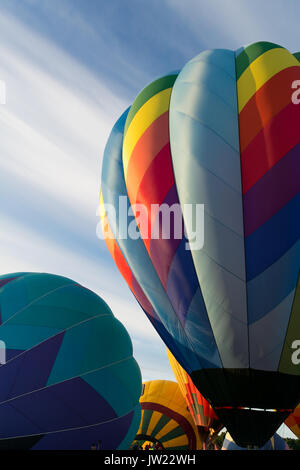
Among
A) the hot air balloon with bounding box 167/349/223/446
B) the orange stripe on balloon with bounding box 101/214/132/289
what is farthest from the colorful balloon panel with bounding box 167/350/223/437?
the orange stripe on balloon with bounding box 101/214/132/289

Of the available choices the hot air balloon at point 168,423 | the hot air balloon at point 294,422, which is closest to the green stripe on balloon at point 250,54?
the hot air balloon at point 294,422

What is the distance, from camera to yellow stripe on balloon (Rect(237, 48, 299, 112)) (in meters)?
6.92

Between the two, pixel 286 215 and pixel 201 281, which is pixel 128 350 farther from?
pixel 286 215

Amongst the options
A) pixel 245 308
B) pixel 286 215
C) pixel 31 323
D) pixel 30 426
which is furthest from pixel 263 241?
pixel 30 426

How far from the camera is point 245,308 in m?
6.21

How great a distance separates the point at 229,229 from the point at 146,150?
2.15 meters

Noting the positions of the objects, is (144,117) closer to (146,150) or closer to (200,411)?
(146,150)

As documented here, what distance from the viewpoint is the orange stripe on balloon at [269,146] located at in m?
6.40

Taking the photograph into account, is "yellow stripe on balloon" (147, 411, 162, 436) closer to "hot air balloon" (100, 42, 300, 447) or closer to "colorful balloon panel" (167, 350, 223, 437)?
"colorful balloon panel" (167, 350, 223, 437)

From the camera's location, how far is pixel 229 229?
6.29 metres

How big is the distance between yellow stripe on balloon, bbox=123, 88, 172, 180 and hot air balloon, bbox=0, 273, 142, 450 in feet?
9.23

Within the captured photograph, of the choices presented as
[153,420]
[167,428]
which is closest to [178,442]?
[167,428]

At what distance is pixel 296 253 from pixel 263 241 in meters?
0.52

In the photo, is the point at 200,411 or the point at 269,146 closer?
the point at 269,146
